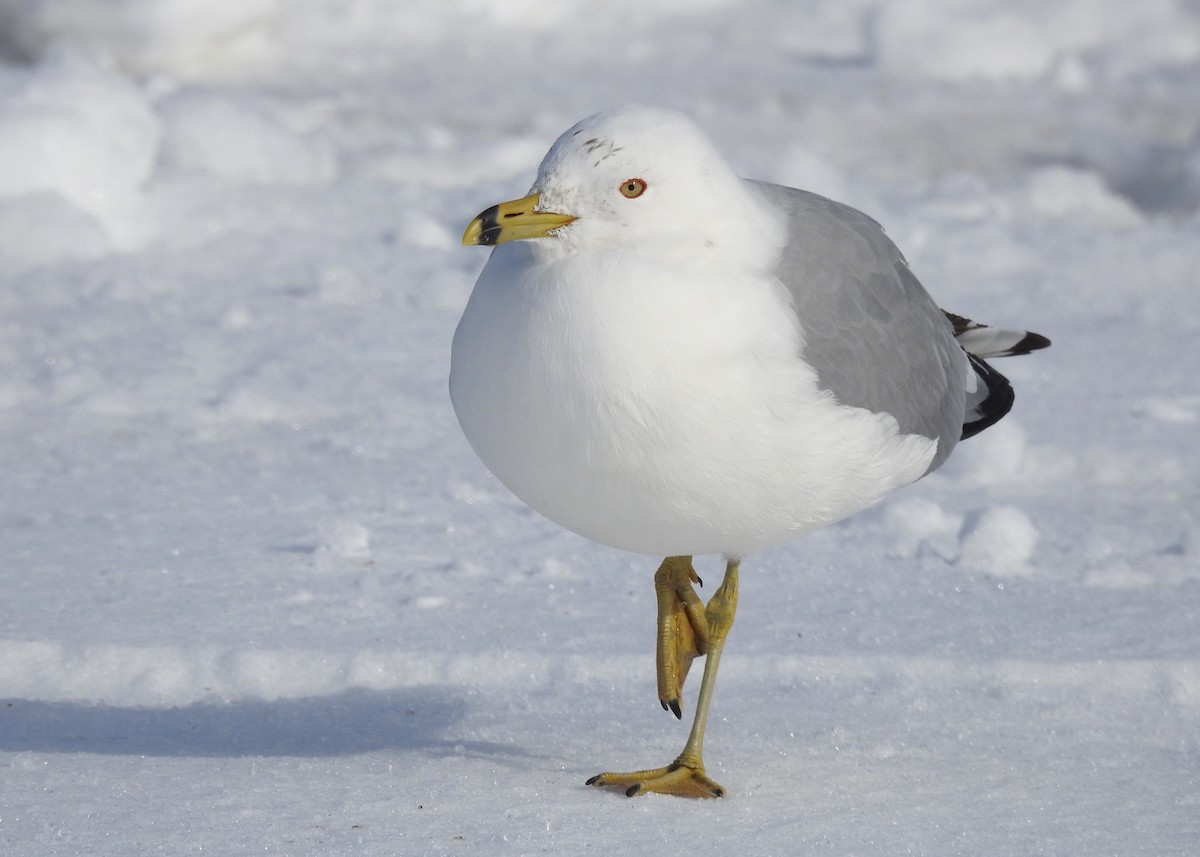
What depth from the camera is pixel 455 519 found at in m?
4.31

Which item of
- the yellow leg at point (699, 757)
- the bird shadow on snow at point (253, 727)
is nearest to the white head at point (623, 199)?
the yellow leg at point (699, 757)

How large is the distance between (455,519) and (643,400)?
70.9 inches

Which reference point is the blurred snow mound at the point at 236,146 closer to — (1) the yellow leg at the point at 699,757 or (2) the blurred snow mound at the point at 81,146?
(2) the blurred snow mound at the point at 81,146

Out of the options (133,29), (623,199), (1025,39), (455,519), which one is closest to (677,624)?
(623,199)

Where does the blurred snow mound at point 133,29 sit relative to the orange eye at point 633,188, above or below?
above

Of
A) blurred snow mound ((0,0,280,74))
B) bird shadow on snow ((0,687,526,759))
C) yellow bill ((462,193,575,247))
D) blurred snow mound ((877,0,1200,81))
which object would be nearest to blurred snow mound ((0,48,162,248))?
blurred snow mound ((0,0,280,74))

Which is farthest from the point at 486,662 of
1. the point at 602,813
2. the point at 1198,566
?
the point at 1198,566

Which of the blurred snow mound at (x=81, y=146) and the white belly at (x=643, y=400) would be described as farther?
the blurred snow mound at (x=81, y=146)

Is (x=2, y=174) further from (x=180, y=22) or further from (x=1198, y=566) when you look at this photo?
(x=1198, y=566)

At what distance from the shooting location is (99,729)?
321 cm

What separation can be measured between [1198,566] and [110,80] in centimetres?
505

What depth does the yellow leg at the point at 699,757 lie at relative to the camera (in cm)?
296

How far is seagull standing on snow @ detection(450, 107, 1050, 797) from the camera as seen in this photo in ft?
8.54

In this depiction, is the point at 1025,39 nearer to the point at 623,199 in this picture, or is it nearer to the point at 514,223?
the point at 623,199
